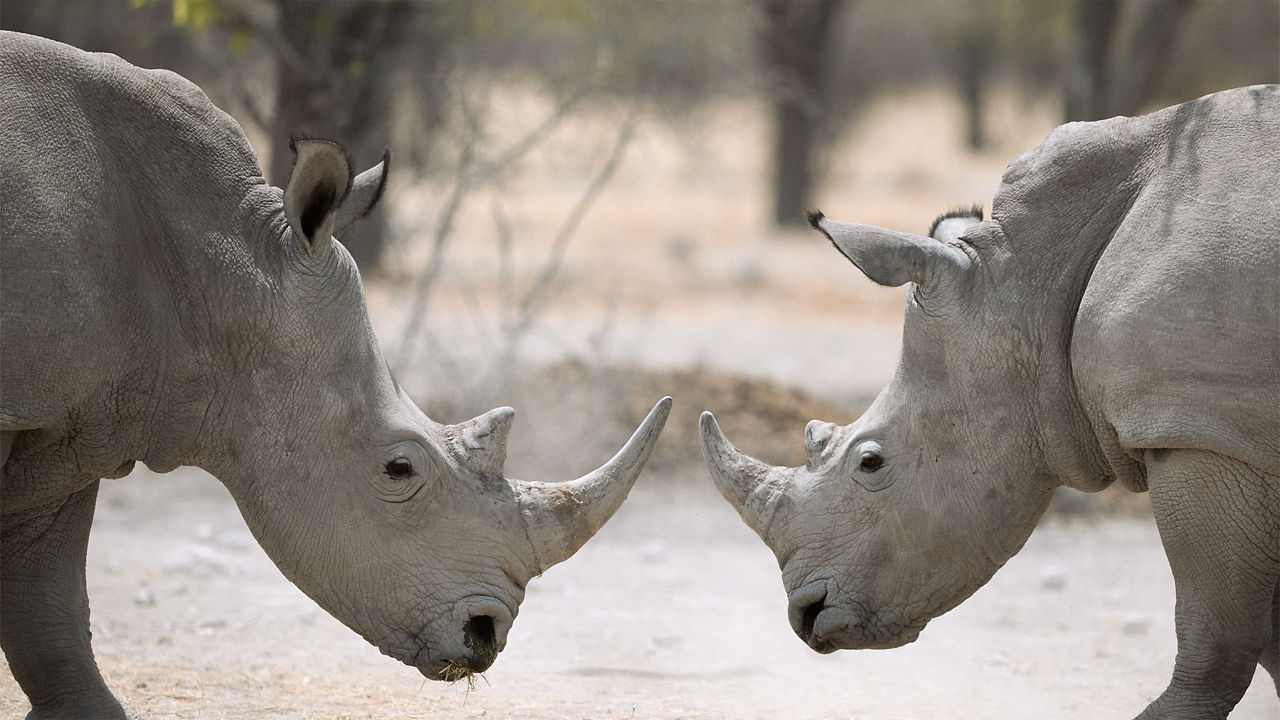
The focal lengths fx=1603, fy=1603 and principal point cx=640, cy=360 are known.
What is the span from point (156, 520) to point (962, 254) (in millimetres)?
5649

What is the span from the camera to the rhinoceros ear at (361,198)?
15.9 ft

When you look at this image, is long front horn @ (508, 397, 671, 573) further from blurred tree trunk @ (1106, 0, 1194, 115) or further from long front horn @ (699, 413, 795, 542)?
blurred tree trunk @ (1106, 0, 1194, 115)

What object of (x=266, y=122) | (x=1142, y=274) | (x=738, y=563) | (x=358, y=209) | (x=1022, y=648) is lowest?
(x=738, y=563)

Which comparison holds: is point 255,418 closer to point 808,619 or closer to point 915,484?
point 808,619

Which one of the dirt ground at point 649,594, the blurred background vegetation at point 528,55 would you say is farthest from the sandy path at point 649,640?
the blurred background vegetation at point 528,55

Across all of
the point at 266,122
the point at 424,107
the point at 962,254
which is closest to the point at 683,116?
the point at 424,107

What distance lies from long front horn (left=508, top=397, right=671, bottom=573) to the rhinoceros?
49 cm

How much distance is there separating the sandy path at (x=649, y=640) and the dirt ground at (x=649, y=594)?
0.06 ft

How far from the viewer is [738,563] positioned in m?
8.72

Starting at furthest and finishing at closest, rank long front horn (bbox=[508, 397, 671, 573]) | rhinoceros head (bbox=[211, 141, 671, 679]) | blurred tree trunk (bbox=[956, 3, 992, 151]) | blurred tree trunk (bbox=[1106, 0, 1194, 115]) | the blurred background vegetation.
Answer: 1. blurred tree trunk (bbox=[956, 3, 992, 151])
2. blurred tree trunk (bbox=[1106, 0, 1194, 115])
3. the blurred background vegetation
4. long front horn (bbox=[508, 397, 671, 573])
5. rhinoceros head (bbox=[211, 141, 671, 679])

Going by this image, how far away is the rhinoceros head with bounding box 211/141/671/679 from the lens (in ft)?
15.6

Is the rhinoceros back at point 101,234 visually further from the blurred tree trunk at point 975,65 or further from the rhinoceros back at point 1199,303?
the blurred tree trunk at point 975,65

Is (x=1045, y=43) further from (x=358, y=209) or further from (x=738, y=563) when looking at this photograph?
(x=358, y=209)

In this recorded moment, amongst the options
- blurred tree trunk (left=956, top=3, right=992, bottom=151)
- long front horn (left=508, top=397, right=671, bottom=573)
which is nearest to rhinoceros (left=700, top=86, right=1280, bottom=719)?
long front horn (left=508, top=397, right=671, bottom=573)
